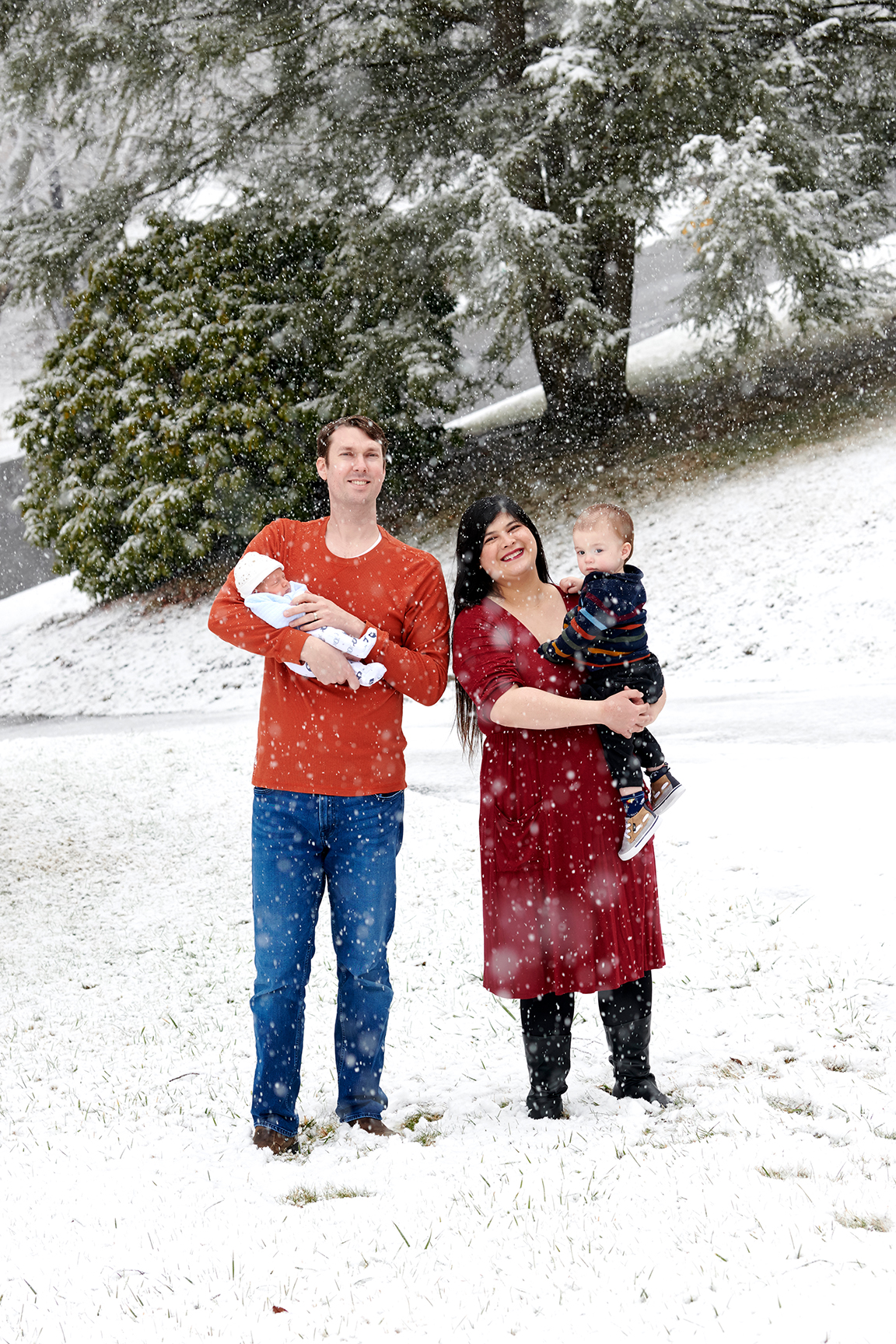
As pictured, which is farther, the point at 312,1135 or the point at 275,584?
the point at 312,1135

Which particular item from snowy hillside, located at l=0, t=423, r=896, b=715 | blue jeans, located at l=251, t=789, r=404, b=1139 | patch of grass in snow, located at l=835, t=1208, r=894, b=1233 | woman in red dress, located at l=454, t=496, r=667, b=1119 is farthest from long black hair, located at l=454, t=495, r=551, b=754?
snowy hillside, located at l=0, t=423, r=896, b=715

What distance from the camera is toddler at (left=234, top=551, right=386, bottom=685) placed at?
3.25 meters

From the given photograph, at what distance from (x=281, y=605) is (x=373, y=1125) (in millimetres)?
1648

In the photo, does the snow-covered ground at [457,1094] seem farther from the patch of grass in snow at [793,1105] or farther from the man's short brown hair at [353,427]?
the man's short brown hair at [353,427]

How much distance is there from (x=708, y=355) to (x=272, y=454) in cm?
629

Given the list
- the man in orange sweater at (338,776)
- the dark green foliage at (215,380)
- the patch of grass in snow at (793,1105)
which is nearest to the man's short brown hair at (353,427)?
the man in orange sweater at (338,776)

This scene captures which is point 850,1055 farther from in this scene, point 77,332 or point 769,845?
point 77,332

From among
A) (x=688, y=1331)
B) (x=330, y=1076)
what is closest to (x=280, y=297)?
(x=330, y=1076)

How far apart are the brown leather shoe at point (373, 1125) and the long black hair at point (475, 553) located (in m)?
1.27

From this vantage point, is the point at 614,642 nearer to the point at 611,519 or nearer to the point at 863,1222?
the point at 611,519

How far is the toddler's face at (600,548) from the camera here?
10.7ft

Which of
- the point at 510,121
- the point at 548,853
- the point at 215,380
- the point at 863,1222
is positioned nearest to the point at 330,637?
the point at 548,853

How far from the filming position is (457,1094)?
3.92 metres

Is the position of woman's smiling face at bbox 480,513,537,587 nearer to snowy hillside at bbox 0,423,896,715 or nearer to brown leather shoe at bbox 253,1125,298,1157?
brown leather shoe at bbox 253,1125,298,1157
